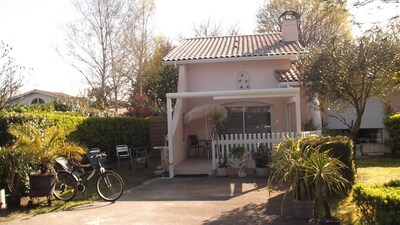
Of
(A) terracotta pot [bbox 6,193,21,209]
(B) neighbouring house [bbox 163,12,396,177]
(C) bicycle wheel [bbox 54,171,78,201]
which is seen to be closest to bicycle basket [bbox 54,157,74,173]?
(C) bicycle wheel [bbox 54,171,78,201]

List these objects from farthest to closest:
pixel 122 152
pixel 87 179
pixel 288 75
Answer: pixel 122 152, pixel 288 75, pixel 87 179

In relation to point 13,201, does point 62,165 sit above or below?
above

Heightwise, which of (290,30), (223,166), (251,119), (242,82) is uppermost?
(290,30)

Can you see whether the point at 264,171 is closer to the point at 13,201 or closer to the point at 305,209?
the point at 305,209

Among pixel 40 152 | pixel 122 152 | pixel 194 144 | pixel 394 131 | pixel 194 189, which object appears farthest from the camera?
→ pixel 194 144

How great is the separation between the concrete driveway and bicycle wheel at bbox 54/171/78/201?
0.82 meters

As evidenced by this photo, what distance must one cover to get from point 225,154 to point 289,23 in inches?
343

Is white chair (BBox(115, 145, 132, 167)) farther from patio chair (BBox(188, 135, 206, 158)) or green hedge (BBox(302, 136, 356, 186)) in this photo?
green hedge (BBox(302, 136, 356, 186))

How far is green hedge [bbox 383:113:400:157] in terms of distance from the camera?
15.9 meters

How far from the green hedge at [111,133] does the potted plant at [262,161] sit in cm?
650

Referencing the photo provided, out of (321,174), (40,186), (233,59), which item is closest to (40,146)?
(40,186)

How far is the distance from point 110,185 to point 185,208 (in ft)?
7.42

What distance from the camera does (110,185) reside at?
9906 millimetres

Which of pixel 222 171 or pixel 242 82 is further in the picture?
pixel 242 82
